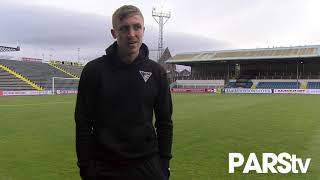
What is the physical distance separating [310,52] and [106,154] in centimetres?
8062

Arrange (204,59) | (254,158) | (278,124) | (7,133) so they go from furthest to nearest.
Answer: (204,59) → (278,124) → (7,133) → (254,158)

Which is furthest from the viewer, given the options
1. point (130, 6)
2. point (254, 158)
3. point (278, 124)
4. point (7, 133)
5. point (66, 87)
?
point (66, 87)

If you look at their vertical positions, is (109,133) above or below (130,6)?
below

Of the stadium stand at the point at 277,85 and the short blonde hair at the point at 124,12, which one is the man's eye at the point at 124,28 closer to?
the short blonde hair at the point at 124,12

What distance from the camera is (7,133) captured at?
15.8 metres

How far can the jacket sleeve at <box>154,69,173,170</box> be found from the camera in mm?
3447

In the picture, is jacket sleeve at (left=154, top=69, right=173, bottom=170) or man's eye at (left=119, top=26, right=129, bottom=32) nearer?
man's eye at (left=119, top=26, right=129, bottom=32)

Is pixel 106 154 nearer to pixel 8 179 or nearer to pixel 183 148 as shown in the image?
pixel 8 179

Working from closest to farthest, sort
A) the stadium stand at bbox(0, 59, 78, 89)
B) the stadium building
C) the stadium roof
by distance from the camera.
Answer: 1. the stadium stand at bbox(0, 59, 78, 89)
2. the stadium roof
3. the stadium building

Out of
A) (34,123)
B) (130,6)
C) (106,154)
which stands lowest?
(34,123)

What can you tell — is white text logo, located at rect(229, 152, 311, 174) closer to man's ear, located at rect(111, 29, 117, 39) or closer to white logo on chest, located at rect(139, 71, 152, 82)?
white logo on chest, located at rect(139, 71, 152, 82)

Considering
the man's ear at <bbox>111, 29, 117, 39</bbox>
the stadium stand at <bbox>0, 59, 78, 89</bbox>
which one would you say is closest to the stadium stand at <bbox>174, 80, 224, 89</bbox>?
the stadium stand at <bbox>0, 59, 78, 89</bbox>

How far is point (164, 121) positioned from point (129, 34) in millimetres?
774

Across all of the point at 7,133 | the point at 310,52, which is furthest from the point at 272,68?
the point at 7,133
